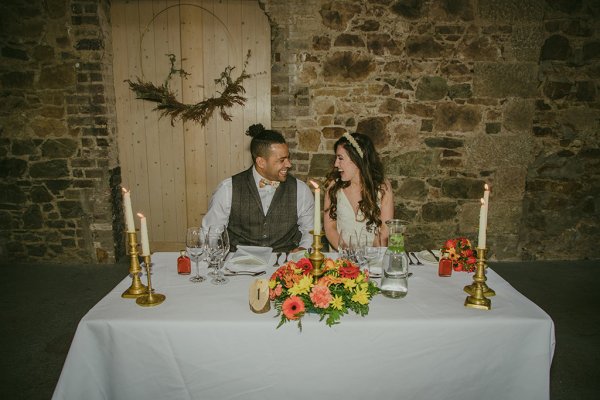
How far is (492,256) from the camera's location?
4402mm

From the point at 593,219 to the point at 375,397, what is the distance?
4209mm

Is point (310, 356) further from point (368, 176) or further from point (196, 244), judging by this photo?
point (368, 176)

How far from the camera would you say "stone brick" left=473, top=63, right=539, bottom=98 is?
4.02 meters

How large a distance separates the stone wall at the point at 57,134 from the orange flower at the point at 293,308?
348 cm

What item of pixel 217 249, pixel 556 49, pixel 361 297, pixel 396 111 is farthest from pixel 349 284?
pixel 556 49

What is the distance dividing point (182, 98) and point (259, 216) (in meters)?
2.20

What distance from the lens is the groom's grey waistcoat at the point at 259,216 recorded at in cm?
285

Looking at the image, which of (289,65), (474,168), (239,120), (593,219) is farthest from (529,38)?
(239,120)

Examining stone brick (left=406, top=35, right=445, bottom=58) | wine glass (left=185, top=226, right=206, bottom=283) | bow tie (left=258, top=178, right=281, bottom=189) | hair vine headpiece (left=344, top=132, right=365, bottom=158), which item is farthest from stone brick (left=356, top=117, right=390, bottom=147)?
wine glass (left=185, top=226, right=206, bottom=283)

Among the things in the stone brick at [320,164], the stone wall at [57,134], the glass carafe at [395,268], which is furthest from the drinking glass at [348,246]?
the stone wall at [57,134]

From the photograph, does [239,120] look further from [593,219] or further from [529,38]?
[593,219]

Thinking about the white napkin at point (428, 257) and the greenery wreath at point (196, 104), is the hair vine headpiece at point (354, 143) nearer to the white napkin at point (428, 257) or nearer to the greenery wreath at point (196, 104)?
the white napkin at point (428, 257)

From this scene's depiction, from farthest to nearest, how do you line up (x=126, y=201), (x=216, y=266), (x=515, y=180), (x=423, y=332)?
(x=515, y=180)
(x=216, y=266)
(x=126, y=201)
(x=423, y=332)

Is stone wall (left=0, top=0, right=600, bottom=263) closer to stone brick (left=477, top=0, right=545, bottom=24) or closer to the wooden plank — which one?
stone brick (left=477, top=0, right=545, bottom=24)
